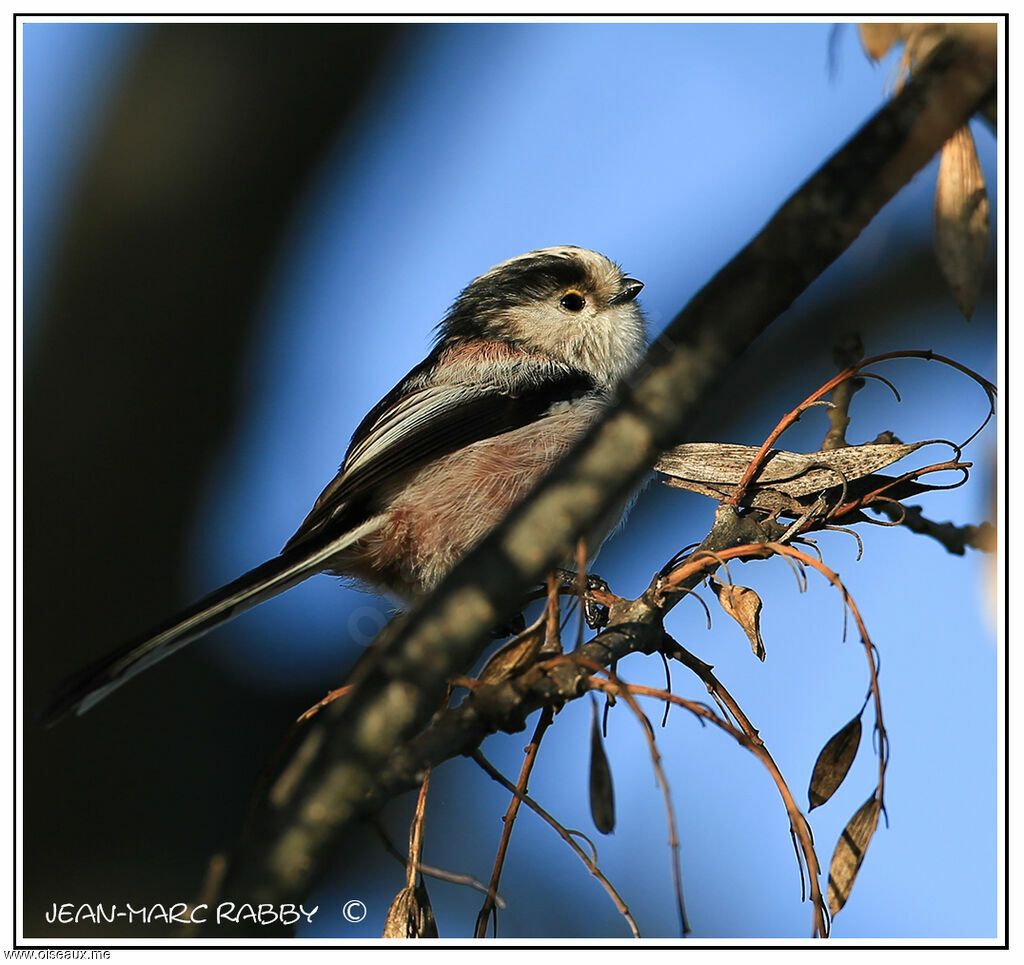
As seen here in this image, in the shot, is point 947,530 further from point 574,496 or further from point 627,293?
point 627,293

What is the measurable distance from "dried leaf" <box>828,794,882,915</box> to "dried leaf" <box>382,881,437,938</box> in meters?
0.53

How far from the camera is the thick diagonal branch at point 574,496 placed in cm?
99

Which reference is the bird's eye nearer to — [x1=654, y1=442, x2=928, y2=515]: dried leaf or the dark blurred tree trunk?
the dark blurred tree trunk

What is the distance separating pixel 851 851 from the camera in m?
1.23

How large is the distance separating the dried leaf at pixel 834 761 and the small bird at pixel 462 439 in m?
0.89

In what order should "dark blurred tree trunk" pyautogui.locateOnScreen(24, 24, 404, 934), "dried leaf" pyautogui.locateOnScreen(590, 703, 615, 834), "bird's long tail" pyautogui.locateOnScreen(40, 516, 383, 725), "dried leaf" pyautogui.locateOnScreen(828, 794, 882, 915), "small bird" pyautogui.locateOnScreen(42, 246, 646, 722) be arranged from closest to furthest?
"dried leaf" pyautogui.locateOnScreen(590, 703, 615, 834)
"dried leaf" pyautogui.locateOnScreen(828, 794, 882, 915)
"bird's long tail" pyautogui.locateOnScreen(40, 516, 383, 725)
"small bird" pyautogui.locateOnScreen(42, 246, 646, 722)
"dark blurred tree trunk" pyautogui.locateOnScreen(24, 24, 404, 934)

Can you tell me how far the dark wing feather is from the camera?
2.18 meters

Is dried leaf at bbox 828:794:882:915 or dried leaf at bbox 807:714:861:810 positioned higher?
dried leaf at bbox 807:714:861:810

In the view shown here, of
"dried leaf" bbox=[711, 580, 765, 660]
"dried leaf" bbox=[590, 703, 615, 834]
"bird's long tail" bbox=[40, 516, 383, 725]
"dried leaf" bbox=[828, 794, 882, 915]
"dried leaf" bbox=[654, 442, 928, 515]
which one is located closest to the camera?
"dried leaf" bbox=[590, 703, 615, 834]

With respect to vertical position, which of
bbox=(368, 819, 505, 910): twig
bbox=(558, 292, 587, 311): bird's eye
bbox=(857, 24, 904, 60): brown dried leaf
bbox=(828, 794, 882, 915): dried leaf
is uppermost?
bbox=(558, 292, 587, 311): bird's eye

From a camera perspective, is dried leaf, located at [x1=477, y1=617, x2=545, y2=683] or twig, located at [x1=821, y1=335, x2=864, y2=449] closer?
dried leaf, located at [x1=477, y1=617, x2=545, y2=683]

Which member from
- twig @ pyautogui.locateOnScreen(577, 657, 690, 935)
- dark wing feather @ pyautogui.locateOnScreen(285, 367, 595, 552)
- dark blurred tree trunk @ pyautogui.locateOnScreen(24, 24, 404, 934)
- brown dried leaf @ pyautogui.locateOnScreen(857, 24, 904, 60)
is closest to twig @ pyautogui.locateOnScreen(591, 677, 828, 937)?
twig @ pyautogui.locateOnScreen(577, 657, 690, 935)

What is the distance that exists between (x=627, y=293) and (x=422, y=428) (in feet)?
2.59
